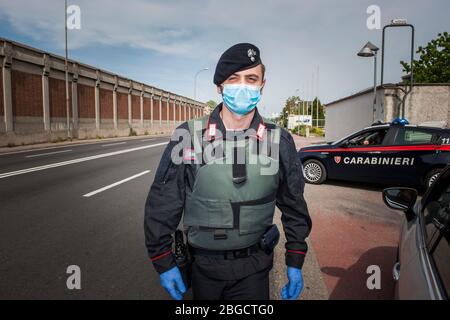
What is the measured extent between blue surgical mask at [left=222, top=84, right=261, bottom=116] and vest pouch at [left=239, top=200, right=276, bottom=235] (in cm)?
60

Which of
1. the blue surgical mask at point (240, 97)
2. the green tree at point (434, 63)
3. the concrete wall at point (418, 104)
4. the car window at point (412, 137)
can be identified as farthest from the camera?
the green tree at point (434, 63)

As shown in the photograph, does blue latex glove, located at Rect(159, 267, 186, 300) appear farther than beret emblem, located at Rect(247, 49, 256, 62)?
No

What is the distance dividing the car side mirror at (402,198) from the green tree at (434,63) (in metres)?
35.6

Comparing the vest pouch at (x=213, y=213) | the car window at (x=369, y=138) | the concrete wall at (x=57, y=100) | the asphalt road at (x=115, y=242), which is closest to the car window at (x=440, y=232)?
the vest pouch at (x=213, y=213)

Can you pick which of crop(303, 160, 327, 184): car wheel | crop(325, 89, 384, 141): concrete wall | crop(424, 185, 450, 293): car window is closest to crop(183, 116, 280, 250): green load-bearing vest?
crop(424, 185, 450, 293): car window

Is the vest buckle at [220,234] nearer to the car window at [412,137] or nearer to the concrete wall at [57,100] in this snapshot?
the car window at [412,137]

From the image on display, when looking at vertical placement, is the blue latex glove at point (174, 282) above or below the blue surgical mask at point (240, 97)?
below

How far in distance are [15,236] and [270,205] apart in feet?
13.2

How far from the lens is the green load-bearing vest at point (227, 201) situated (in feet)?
5.67

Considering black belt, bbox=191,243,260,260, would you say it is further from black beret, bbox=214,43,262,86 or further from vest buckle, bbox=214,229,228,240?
black beret, bbox=214,43,262,86

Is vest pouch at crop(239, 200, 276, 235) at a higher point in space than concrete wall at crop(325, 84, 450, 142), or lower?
lower

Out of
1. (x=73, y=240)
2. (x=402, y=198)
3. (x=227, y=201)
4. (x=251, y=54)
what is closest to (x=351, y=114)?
(x=402, y=198)

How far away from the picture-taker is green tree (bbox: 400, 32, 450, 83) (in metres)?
31.5

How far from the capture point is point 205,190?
1729 mm
